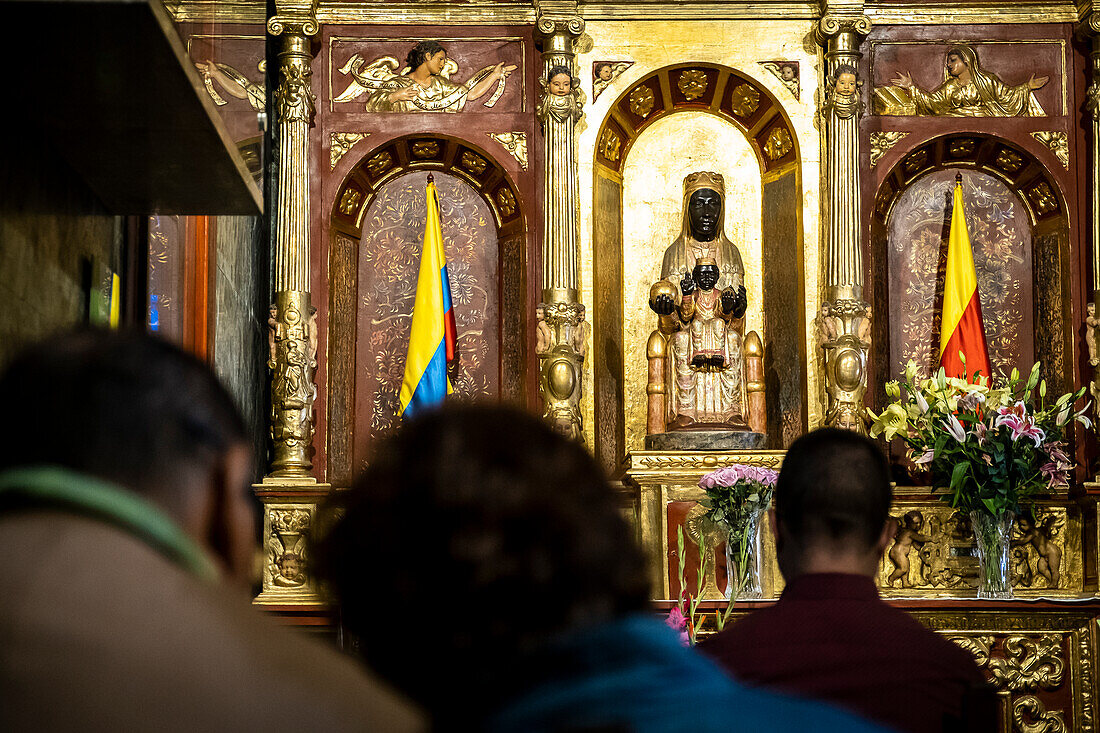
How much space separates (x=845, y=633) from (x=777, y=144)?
266 inches

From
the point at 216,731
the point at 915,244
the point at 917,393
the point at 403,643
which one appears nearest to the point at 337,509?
the point at 403,643

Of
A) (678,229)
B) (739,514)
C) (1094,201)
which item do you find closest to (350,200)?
(678,229)

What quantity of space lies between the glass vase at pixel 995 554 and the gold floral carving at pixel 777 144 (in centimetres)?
303

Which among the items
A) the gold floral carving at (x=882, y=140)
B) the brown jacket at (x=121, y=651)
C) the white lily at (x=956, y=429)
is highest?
the gold floral carving at (x=882, y=140)

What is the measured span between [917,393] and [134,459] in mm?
6099

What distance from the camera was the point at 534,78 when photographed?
856cm

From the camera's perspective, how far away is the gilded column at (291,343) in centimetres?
785

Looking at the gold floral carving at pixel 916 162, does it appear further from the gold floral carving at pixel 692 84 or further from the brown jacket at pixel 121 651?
the brown jacket at pixel 121 651

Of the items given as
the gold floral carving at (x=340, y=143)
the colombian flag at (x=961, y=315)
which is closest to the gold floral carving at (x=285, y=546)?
the gold floral carving at (x=340, y=143)

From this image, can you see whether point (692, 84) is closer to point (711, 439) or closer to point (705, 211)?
point (705, 211)

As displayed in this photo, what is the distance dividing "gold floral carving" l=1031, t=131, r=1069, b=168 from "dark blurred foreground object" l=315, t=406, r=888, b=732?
813 centimetres

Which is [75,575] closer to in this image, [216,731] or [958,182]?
[216,731]

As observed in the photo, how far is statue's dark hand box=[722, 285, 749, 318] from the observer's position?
8.05 m

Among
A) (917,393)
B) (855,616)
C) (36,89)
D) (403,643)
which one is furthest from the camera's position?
(917,393)
